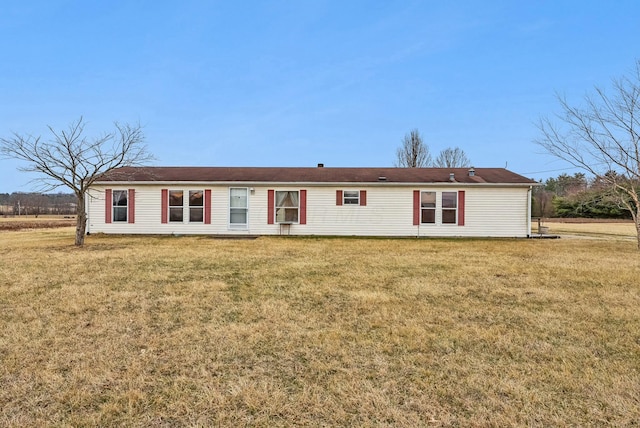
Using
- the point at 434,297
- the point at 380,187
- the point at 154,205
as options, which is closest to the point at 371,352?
the point at 434,297

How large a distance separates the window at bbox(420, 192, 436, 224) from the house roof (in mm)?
681

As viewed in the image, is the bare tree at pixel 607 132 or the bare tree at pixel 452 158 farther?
the bare tree at pixel 452 158

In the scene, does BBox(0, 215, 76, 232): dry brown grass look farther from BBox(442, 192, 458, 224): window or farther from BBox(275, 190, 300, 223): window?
BBox(442, 192, 458, 224): window

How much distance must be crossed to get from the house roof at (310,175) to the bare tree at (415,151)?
16.5 m

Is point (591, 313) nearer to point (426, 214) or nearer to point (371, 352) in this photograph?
point (371, 352)

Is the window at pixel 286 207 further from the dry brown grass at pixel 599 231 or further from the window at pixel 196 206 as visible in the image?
the dry brown grass at pixel 599 231

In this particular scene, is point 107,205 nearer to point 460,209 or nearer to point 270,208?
point 270,208

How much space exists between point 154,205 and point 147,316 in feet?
39.6

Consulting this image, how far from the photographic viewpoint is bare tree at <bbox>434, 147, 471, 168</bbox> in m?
35.4

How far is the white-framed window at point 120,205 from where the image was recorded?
15148 millimetres

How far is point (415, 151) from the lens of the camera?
33562 mm

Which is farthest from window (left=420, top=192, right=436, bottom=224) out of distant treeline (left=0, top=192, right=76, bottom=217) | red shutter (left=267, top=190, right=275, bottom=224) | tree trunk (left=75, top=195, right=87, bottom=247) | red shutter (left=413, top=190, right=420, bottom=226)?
distant treeline (left=0, top=192, right=76, bottom=217)

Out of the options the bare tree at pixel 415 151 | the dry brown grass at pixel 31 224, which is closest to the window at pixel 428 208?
the bare tree at pixel 415 151

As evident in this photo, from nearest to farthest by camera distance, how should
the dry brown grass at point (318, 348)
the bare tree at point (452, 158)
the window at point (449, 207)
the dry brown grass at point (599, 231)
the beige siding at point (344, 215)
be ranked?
the dry brown grass at point (318, 348)
the beige siding at point (344, 215)
the window at point (449, 207)
the dry brown grass at point (599, 231)
the bare tree at point (452, 158)
